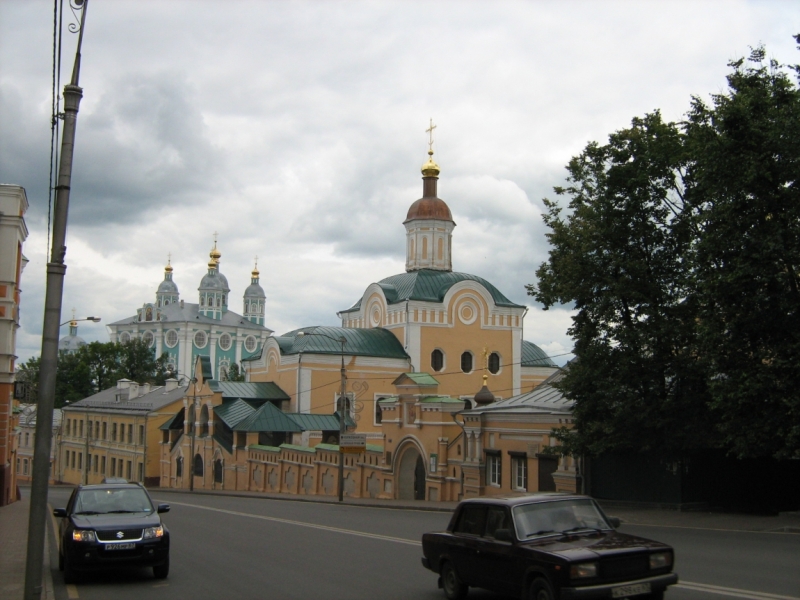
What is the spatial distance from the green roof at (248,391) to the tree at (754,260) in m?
36.8

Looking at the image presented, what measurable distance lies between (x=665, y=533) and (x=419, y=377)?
62.7 feet

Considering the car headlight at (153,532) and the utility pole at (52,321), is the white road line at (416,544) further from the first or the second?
the utility pole at (52,321)

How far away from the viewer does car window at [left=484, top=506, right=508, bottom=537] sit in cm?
966

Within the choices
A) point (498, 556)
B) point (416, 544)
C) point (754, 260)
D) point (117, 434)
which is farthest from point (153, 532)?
point (117, 434)

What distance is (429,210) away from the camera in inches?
2286

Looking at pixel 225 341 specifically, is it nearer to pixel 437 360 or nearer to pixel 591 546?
pixel 437 360

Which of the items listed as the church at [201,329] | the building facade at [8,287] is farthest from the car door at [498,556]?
the church at [201,329]

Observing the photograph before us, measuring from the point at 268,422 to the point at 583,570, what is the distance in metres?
40.7

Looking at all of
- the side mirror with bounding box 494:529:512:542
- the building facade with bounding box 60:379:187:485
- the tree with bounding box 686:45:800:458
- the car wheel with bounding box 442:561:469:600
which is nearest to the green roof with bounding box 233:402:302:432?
the building facade with bounding box 60:379:187:485

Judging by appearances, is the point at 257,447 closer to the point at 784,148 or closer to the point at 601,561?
the point at 784,148

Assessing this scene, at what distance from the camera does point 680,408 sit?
22.5 meters

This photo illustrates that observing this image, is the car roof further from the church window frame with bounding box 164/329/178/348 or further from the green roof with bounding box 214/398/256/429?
the church window frame with bounding box 164/329/178/348

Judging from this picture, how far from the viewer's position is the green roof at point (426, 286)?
55.2 meters

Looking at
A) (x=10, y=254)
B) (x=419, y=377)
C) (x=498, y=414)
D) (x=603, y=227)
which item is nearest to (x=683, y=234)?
(x=603, y=227)
